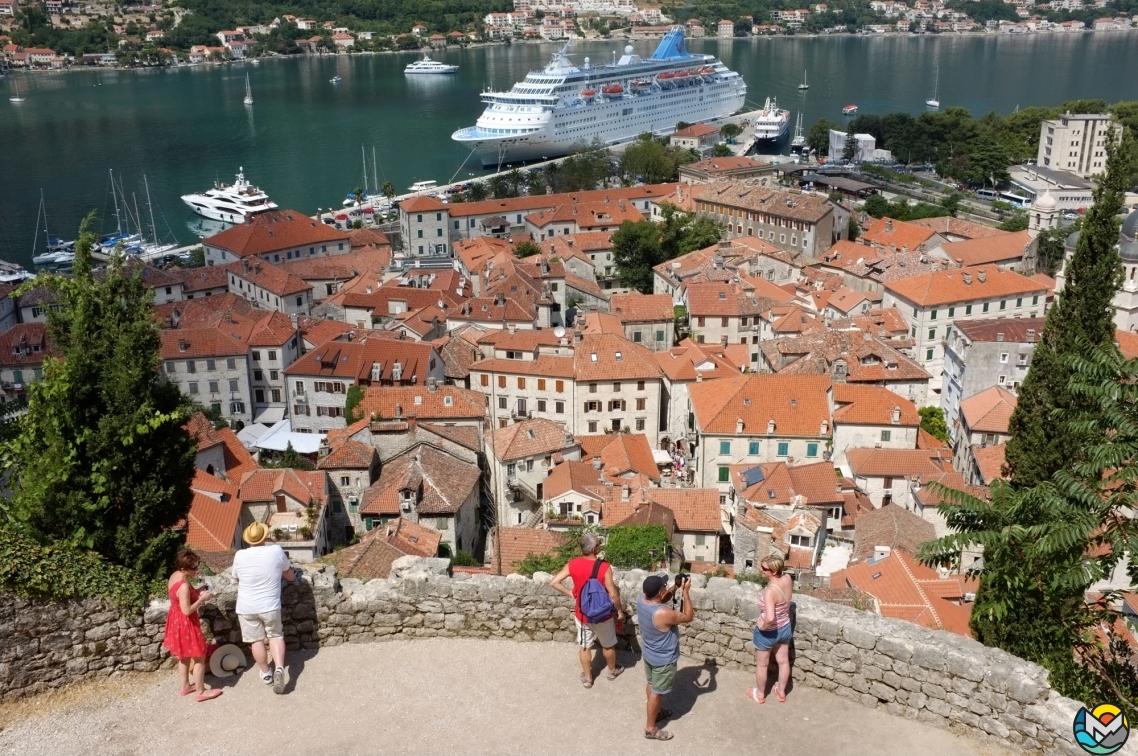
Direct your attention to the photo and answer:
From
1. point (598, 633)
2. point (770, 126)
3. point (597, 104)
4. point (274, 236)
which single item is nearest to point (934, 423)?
point (598, 633)

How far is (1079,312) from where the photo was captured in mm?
Answer: 18547

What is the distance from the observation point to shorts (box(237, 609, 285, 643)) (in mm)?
8859

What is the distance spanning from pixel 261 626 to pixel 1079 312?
1552 cm

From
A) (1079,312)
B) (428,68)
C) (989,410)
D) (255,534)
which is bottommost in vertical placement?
(989,410)

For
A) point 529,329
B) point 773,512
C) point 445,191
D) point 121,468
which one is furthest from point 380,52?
point 121,468

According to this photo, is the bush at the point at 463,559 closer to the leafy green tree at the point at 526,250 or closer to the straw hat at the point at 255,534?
the straw hat at the point at 255,534

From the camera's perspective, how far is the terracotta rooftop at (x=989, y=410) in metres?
33.2

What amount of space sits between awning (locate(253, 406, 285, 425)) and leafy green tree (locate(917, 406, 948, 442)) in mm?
24890

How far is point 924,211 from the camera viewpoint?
7081cm

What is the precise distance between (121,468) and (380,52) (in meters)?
197

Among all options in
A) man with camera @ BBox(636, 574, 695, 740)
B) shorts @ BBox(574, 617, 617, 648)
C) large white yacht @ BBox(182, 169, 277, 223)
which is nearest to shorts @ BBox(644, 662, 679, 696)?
man with camera @ BBox(636, 574, 695, 740)

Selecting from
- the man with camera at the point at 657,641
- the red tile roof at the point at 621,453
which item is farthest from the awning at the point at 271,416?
the man with camera at the point at 657,641

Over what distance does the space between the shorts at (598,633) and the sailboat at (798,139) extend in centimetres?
10394

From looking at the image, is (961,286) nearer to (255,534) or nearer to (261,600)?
(255,534)
